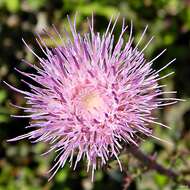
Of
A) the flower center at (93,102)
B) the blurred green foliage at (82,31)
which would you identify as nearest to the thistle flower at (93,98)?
the flower center at (93,102)

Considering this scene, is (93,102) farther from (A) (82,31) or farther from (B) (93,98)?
(A) (82,31)

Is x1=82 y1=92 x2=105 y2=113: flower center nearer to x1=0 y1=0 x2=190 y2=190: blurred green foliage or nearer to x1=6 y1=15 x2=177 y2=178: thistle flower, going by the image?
x1=6 y1=15 x2=177 y2=178: thistle flower

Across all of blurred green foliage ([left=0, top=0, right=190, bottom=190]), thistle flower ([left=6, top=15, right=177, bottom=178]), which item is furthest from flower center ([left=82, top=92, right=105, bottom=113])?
blurred green foliage ([left=0, top=0, right=190, bottom=190])

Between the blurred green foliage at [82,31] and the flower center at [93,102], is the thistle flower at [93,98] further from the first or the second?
the blurred green foliage at [82,31]

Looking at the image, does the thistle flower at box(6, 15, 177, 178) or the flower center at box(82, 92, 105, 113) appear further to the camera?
the flower center at box(82, 92, 105, 113)

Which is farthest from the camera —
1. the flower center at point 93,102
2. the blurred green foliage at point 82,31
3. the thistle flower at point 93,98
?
the blurred green foliage at point 82,31

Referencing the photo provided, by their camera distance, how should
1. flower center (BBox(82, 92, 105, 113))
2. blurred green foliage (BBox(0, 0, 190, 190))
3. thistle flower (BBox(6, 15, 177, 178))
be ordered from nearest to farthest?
thistle flower (BBox(6, 15, 177, 178))
flower center (BBox(82, 92, 105, 113))
blurred green foliage (BBox(0, 0, 190, 190))

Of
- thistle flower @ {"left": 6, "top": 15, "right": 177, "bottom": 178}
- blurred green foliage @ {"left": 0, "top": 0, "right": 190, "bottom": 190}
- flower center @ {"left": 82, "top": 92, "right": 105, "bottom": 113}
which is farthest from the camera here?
blurred green foliage @ {"left": 0, "top": 0, "right": 190, "bottom": 190}

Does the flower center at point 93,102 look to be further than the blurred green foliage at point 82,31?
No
